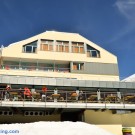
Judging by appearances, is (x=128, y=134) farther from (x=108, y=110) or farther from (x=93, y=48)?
(x=93, y=48)

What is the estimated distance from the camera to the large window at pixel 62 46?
3247cm

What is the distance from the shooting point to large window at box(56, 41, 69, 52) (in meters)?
32.5

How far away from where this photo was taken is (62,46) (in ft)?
108

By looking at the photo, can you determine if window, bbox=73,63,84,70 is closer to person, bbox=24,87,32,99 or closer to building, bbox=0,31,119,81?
building, bbox=0,31,119,81

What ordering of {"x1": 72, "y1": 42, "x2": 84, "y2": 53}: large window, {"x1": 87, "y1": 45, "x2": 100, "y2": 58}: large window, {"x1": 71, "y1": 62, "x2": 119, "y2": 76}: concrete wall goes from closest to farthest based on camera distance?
{"x1": 71, "y1": 62, "x2": 119, "y2": 76}: concrete wall → {"x1": 72, "y1": 42, "x2": 84, "y2": 53}: large window → {"x1": 87, "y1": 45, "x2": 100, "y2": 58}: large window

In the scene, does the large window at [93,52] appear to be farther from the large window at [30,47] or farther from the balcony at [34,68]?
the large window at [30,47]

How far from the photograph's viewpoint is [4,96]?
21562 mm

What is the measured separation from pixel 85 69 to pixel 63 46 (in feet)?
12.8

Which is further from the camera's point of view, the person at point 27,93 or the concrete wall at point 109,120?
the concrete wall at point 109,120

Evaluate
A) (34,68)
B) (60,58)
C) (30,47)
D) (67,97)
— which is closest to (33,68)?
(34,68)

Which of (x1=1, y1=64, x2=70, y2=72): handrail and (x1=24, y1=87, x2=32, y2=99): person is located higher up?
(x1=1, y1=64, x2=70, y2=72): handrail

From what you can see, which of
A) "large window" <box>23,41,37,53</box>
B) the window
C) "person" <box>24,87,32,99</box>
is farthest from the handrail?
"person" <box>24,87,32,99</box>

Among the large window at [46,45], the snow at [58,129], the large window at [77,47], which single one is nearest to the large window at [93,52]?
the large window at [77,47]

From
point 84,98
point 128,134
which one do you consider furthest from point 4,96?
point 128,134
